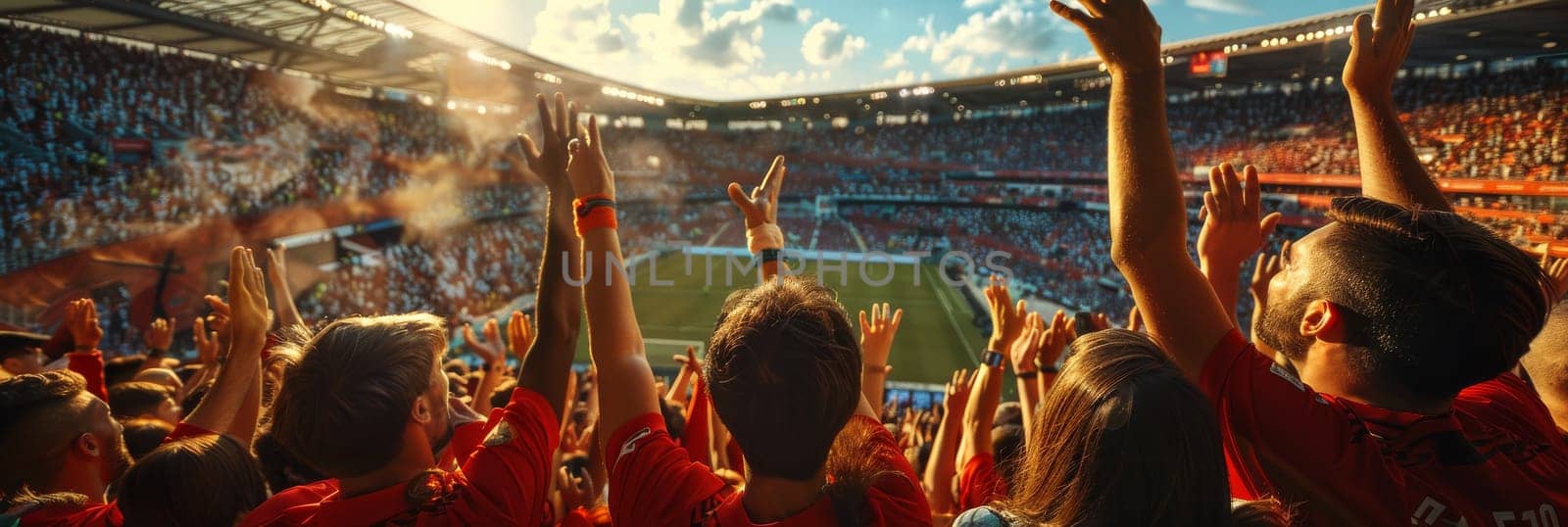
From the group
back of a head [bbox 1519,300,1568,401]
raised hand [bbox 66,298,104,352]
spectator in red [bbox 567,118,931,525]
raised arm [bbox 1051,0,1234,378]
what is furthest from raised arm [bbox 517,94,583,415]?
raised hand [bbox 66,298,104,352]

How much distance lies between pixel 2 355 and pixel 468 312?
689 inches

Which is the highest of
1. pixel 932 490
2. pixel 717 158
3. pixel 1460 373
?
pixel 717 158

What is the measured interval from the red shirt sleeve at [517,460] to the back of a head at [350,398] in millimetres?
240

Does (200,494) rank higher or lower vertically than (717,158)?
lower

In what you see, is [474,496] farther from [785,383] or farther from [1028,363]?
[1028,363]

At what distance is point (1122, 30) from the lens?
156 cm

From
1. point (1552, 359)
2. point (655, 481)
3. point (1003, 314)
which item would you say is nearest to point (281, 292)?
point (655, 481)

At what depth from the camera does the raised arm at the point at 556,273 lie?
7.07 feet

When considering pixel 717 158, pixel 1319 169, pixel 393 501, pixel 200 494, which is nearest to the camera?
pixel 393 501

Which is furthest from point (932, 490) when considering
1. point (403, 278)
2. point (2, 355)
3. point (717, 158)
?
point (717, 158)

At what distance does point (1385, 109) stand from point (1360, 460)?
136 centimetres

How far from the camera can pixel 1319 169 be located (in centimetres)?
2527

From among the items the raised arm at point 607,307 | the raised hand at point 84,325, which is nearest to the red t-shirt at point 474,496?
the raised arm at point 607,307

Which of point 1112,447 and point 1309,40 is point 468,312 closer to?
point 1112,447
